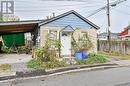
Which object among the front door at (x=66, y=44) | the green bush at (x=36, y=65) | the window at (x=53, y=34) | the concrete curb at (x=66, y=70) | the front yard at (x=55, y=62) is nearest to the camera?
the concrete curb at (x=66, y=70)

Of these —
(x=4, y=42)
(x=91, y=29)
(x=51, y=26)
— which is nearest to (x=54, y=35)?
(x=51, y=26)

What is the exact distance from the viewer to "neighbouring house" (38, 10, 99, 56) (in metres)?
23.8

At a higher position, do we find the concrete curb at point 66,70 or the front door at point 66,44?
the front door at point 66,44

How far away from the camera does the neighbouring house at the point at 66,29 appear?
78.0 ft

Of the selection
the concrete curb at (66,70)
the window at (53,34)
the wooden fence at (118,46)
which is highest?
the window at (53,34)

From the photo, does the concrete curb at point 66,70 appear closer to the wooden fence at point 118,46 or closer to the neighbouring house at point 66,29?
the neighbouring house at point 66,29

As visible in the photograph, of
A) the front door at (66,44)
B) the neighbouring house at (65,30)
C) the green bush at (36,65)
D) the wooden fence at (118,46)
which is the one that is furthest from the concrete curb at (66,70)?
the wooden fence at (118,46)

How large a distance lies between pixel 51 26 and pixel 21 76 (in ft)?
32.8

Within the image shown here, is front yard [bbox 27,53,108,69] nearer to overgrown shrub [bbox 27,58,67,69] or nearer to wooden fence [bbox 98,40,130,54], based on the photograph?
overgrown shrub [bbox 27,58,67,69]

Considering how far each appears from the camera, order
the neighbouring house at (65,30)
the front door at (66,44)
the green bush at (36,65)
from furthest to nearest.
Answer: the front door at (66,44), the neighbouring house at (65,30), the green bush at (36,65)

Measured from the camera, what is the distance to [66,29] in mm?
24688

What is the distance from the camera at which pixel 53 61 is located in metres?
18.5

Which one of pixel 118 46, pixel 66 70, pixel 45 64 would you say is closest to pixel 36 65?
pixel 45 64

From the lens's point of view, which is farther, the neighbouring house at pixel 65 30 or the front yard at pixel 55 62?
the neighbouring house at pixel 65 30
